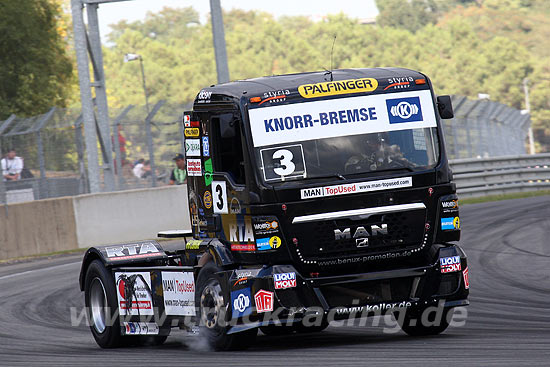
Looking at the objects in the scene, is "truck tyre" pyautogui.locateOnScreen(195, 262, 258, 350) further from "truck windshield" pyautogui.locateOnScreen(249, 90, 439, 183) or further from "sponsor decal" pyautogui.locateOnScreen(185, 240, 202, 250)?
"truck windshield" pyautogui.locateOnScreen(249, 90, 439, 183)

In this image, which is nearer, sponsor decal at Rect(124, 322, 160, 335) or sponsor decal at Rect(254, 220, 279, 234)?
sponsor decal at Rect(254, 220, 279, 234)

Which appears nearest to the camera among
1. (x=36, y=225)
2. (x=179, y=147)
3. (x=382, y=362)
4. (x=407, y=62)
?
(x=382, y=362)

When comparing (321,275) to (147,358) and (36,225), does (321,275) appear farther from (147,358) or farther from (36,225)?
(36,225)

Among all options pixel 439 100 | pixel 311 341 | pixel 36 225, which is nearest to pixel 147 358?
pixel 311 341

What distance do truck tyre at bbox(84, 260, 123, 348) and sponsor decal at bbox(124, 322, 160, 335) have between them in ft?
0.52

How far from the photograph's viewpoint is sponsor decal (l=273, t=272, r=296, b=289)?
8367 mm

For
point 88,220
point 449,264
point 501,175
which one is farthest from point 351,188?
point 501,175

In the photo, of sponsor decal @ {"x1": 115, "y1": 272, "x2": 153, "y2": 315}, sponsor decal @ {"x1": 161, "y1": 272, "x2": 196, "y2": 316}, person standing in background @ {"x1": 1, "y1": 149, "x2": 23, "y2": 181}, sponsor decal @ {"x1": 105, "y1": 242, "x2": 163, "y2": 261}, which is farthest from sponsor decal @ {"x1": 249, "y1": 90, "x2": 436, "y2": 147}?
person standing in background @ {"x1": 1, "y1": 149, "x2": 23, "y2": 181}

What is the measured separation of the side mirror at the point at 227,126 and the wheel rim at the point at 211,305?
4.14ft

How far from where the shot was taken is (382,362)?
746cm

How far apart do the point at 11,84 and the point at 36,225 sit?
21583 mm

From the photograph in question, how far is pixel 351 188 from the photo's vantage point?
27.8 ft

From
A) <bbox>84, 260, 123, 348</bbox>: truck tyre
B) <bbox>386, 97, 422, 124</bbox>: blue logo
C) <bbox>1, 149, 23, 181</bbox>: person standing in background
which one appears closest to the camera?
<bbox>386, 97, 422, 124</bbox>: blue logo

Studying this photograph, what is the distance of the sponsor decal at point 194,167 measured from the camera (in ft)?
30.7
